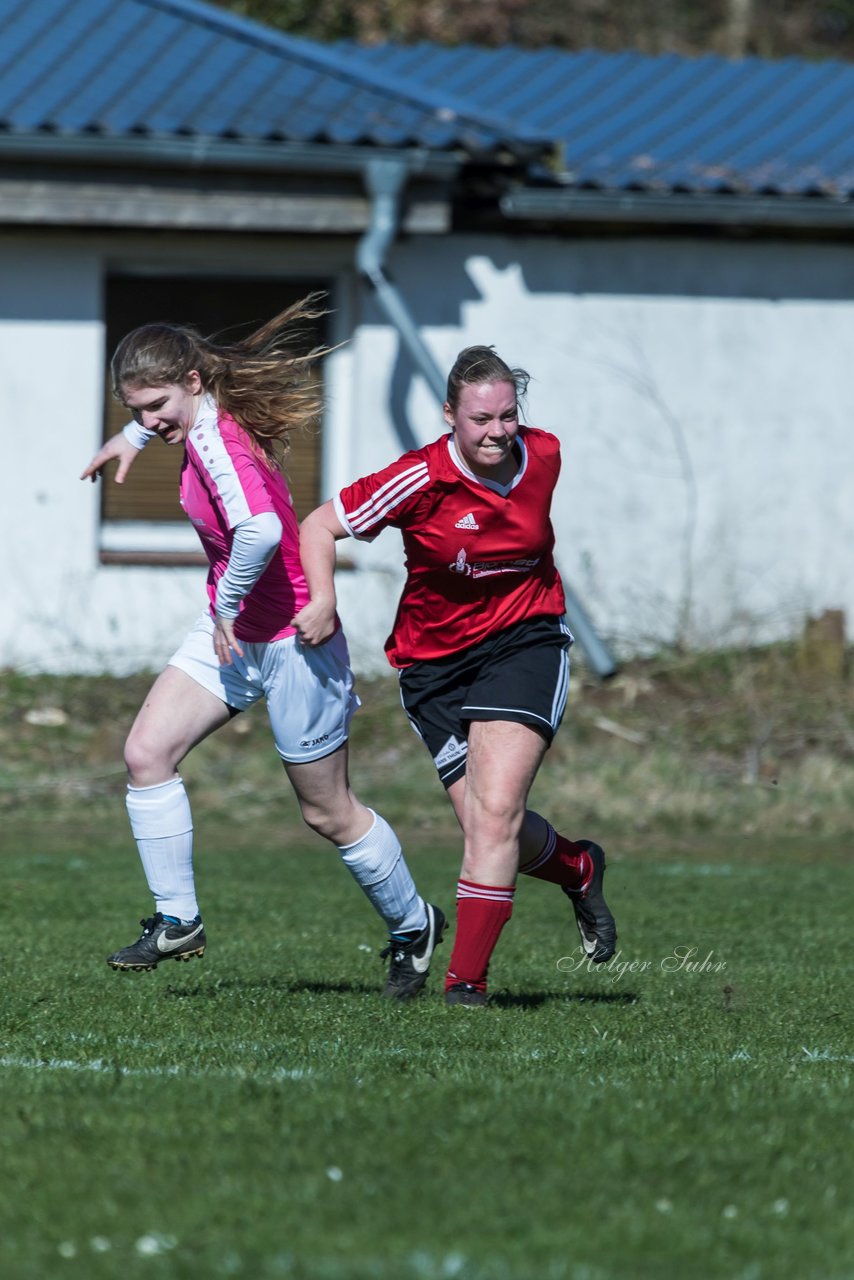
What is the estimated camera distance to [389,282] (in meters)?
12.8

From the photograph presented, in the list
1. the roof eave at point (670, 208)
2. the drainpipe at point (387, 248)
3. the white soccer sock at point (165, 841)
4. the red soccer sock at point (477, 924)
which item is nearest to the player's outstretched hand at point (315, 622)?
the white soccer sock at point (165, 841)

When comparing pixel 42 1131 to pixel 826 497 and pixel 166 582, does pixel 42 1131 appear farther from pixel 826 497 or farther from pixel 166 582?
pixel 826 497

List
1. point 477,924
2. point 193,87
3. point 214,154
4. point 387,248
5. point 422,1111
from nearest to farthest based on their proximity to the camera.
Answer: point 422,1111 → point 477,924 → point 214,154 → point 387,248 → point 193,87

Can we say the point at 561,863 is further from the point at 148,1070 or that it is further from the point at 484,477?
the point at 148,1070

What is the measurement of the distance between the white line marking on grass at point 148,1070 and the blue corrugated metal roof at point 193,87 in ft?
27.9

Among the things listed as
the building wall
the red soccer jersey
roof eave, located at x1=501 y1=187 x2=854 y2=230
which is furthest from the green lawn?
roof eave, located at x1=501 y1=187 x2=854 y2=230

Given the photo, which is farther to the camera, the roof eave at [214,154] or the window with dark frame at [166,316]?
the window with dark frame at [166,316]

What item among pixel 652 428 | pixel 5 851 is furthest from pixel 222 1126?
pixel 652 428

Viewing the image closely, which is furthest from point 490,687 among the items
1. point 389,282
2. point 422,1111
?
point 389,282

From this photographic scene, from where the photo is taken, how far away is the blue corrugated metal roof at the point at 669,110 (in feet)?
44.6

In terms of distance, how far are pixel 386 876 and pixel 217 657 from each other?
0.88m

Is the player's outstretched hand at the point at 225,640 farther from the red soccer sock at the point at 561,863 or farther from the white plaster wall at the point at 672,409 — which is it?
the white plaster wall at the point at 672,409

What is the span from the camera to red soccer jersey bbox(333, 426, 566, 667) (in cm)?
545

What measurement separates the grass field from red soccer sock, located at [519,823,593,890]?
0.38m
